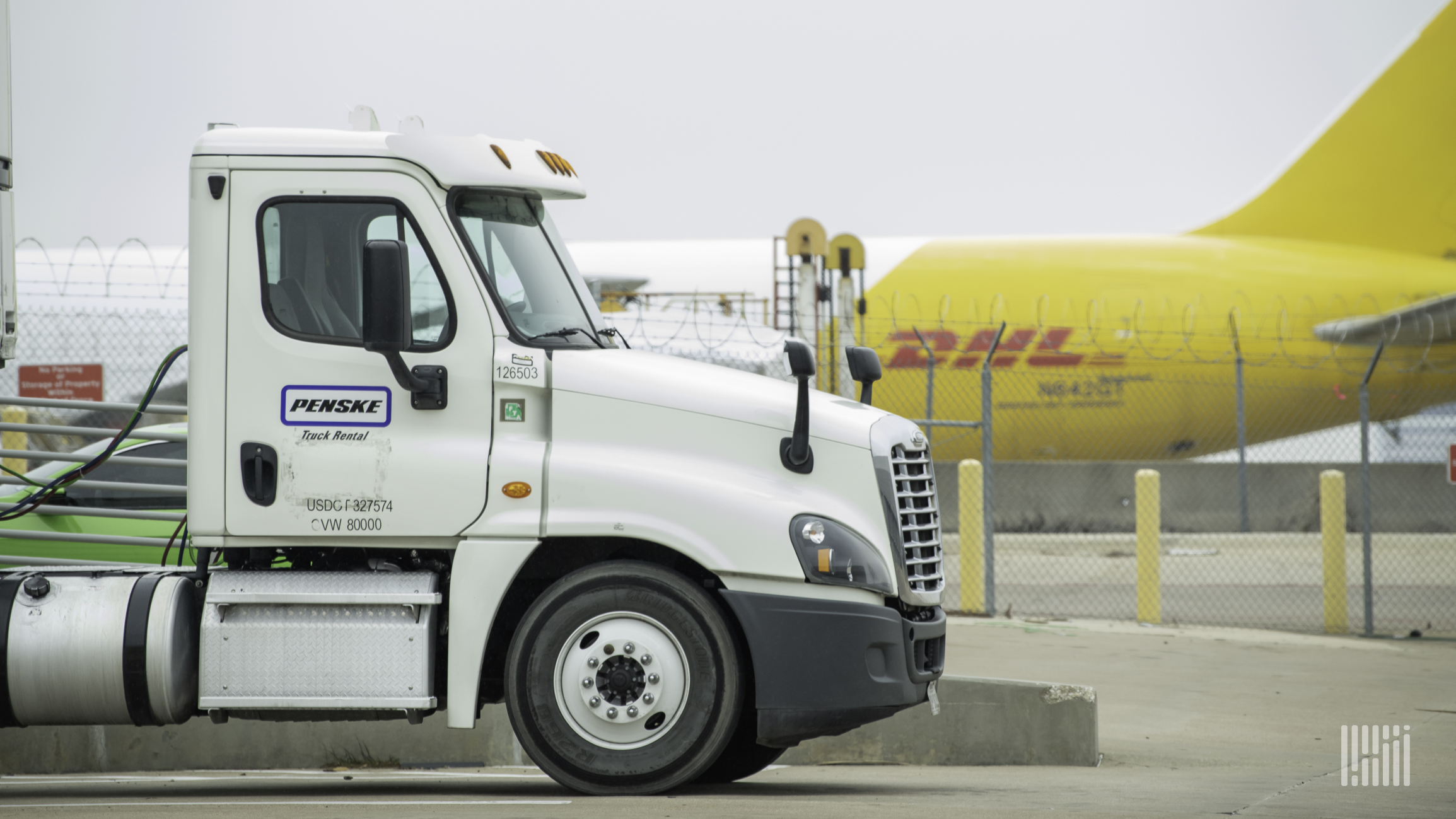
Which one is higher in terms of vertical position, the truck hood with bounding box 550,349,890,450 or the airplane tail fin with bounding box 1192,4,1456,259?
the airplane tail fin with bounding box 1192,4,1456,259

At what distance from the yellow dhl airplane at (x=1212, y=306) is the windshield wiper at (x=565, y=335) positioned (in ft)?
56.9

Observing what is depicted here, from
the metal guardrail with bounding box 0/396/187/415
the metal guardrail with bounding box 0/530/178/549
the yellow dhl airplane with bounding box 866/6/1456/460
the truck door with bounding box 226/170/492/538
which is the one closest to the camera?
the truck door with bounding box 226/170/492/538

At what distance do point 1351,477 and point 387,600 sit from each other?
18439 mm

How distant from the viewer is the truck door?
6.05 meters

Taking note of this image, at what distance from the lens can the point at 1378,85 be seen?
77.3ft

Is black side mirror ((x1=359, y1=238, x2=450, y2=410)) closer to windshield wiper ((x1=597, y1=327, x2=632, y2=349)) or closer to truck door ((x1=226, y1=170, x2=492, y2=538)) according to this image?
truck door ((x1=226, y1=170, x2=492, y2=538))

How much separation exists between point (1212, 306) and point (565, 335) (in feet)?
64.1

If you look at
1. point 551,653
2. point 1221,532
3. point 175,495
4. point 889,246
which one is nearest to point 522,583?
point 551,653

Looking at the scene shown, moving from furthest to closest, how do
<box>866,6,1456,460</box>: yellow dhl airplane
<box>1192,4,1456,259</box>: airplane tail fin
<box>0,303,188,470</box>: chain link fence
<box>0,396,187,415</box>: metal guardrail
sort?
<box>866,6,1456,460</box>: yellow dhl airplane < <box>1192,4,1456,259</box>: airplane tail fin < <box>0,303,188,470</box>: chain link fence < <box>0,396,187,415</box>: metal guardrail

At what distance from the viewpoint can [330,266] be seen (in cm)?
624

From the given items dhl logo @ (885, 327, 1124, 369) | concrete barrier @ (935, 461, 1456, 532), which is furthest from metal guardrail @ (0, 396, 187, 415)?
dhl logo @ (885, 327, 1124, 369)

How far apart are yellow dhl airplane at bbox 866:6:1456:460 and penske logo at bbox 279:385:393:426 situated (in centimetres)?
1801

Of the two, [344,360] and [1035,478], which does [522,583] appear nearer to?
[344,360]

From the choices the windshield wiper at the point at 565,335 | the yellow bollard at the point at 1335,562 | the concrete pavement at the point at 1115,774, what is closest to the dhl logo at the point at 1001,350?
the yellow bollard at the point at 1335,562
